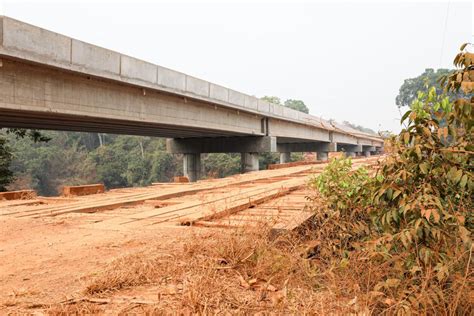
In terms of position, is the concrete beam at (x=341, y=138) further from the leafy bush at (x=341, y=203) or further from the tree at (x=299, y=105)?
the tree at (x=299, y=105)

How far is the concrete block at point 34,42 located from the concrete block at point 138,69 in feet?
8.35

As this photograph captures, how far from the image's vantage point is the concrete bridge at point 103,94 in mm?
10133

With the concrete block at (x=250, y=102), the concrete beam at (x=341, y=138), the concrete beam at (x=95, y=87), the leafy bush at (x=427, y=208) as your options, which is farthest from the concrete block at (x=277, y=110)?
the leafy bush at (x=427, y=208)

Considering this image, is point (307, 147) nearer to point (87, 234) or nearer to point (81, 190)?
point (81, 190)

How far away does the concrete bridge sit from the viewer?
10.1m

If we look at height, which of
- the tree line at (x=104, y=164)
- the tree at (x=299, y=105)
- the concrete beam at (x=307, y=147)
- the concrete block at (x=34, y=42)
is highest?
the tree at (x=299, y=105)

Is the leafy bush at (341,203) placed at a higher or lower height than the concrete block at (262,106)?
lower

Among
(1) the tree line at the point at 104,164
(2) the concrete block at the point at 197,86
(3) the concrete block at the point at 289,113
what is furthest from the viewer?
(1) the tree line at the point at 104,164

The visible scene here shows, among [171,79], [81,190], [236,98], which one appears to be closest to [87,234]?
[81,190]

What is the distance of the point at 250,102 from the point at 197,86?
5735 millimetres

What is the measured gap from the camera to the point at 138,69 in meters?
14.3

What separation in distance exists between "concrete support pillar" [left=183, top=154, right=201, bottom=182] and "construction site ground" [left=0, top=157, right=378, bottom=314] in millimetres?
20414

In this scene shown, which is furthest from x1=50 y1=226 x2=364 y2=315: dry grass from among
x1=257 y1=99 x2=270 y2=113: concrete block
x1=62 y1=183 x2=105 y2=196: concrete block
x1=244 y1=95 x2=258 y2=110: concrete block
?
x1=257 y1=99 x2=270 y2=113: concrete block

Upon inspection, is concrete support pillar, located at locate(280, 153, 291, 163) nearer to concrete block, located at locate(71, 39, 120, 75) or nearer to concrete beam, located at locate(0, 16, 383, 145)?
concrete beam, located at locate(0, 16, 383, 145)
